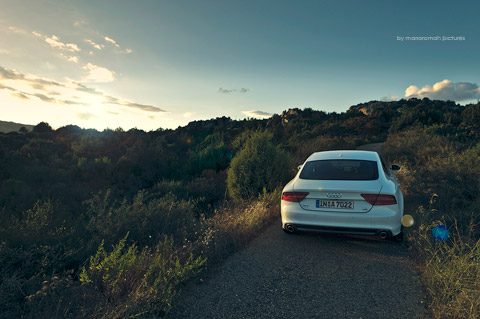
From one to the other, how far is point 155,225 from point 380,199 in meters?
4.33

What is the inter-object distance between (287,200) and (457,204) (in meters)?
5.07

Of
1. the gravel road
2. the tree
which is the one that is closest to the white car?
the gravel road

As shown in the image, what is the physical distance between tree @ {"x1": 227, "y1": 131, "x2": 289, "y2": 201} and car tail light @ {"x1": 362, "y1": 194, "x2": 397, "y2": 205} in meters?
4.57

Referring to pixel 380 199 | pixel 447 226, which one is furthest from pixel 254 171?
pixel 447 226

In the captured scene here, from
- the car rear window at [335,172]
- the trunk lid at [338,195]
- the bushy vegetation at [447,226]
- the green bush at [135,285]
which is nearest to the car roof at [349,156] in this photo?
the car rear window at [335,172]

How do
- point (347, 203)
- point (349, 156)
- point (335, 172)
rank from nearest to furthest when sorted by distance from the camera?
point (347, 203) < point (335, 172) < point (349, 156)

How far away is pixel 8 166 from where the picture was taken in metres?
14.0

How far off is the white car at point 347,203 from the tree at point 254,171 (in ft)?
12.2

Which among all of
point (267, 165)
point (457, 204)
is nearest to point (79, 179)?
point (267, 165)

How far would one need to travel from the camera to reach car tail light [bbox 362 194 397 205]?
169 inches

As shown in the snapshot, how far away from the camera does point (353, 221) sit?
4359mm

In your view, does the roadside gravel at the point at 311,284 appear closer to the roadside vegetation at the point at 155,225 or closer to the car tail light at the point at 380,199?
the roadside vegetation at the point at 155,225

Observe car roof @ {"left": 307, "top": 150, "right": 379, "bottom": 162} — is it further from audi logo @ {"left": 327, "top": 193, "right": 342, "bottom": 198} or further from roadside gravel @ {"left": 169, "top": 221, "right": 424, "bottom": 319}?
roadside gravel @ {"left": 169, "top": 221, "right": 424, "bottom": 319}

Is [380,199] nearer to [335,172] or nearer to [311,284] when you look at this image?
[335,172]
